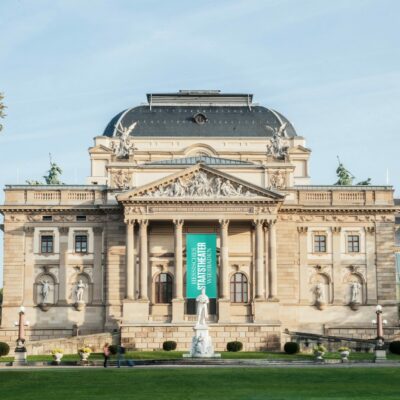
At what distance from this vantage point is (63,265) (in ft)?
328

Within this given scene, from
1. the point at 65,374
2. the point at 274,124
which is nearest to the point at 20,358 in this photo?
the point at 65,374

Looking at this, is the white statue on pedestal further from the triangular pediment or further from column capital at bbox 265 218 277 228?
the triangular pediment

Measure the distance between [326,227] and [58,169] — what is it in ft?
117

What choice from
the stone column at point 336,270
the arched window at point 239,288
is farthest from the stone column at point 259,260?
the stone column at point 336,270

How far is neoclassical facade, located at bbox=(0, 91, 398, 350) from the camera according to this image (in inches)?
3765

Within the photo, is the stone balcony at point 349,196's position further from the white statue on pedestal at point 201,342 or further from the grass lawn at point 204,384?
the grass lawn at point 204,384

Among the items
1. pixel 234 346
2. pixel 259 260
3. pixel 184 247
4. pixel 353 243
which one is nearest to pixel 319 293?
pixel 353 243

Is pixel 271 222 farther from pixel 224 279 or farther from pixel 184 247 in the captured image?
pixel 184 247

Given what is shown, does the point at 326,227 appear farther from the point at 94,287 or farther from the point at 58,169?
the point at 58,169

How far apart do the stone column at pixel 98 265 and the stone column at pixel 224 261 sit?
12.0 metres

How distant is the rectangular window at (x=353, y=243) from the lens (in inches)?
4016

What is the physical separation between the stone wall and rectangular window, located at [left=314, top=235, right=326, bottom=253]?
478 inches

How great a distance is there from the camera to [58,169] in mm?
123375

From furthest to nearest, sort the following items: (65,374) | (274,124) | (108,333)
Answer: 1. (274,124)
2. (108,333)
3. (65,374)
